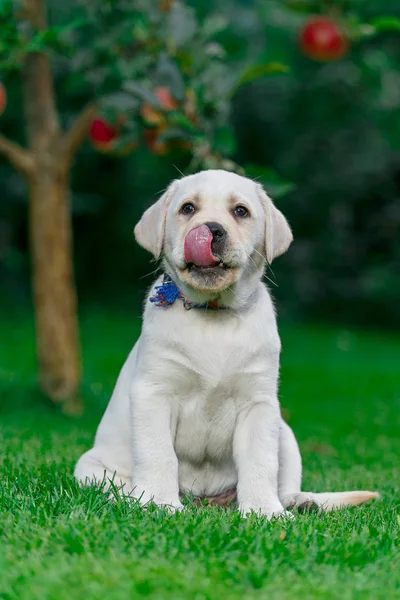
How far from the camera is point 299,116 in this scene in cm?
1816

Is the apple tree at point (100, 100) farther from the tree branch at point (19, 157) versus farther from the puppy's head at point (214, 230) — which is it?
the puppy's head at point (214, 230)

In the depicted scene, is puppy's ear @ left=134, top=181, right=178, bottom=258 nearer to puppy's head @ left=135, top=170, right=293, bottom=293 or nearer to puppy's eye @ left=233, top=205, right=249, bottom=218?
puppy's head @ left=135, top=170, right=293, bottom=293

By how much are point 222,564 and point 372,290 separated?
682 inches

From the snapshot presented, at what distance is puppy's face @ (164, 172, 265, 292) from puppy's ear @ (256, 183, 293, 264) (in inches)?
1.0

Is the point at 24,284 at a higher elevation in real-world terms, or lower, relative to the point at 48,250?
lower

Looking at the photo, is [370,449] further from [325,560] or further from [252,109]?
[252,109]

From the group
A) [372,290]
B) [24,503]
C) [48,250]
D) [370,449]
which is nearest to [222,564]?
[24,503]

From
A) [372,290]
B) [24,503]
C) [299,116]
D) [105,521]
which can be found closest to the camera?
[105,521]

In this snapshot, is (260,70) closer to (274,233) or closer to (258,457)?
(274,233)

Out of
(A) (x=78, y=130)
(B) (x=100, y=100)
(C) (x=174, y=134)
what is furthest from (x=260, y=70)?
(A) (x=78, y=130)

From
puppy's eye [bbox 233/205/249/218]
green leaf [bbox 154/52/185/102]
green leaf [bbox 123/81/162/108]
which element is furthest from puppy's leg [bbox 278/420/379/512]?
green leaf [bbox 154/52/185/102]

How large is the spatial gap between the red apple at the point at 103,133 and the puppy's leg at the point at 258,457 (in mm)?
3243

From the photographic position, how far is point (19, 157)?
749cm

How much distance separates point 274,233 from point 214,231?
1.42 feet
